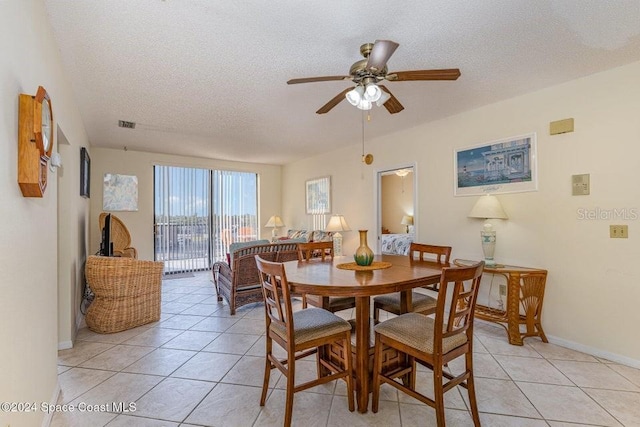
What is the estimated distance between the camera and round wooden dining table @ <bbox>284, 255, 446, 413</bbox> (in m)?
1.68

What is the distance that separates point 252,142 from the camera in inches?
201

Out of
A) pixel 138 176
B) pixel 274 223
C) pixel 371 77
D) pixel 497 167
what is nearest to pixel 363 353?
pixel 371 77

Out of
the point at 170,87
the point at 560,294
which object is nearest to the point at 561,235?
the point at 560,294

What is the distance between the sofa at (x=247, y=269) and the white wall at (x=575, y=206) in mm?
2105

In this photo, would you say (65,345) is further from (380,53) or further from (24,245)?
(380,53)

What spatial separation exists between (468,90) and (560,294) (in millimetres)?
2171

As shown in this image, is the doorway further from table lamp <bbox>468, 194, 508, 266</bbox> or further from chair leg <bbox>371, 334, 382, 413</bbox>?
chair leg <bbox>371, 334, 382, 413</bbox>

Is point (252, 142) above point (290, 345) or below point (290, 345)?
above

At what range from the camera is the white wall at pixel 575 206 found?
254 cm

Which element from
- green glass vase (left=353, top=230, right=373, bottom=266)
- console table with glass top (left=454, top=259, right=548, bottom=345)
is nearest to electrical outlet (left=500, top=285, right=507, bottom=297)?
console table with glass top (left=454, top=259, right=548, bottom=345)

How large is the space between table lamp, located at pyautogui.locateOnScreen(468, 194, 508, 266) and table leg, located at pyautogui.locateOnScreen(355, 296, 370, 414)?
1.90m

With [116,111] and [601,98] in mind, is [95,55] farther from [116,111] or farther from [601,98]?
[601,98]

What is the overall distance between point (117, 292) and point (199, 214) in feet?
11.5

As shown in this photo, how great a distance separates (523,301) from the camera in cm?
300
